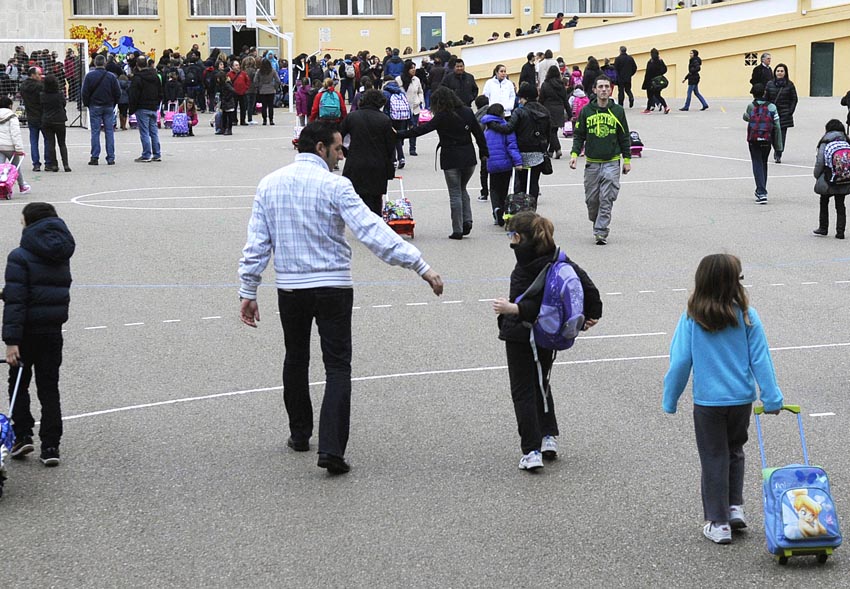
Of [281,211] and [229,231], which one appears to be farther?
[229,231]

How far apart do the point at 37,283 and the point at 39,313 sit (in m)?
0.17

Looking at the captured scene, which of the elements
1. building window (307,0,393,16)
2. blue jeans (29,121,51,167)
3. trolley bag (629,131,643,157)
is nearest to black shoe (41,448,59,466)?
blue jeans (29,121,51,167)

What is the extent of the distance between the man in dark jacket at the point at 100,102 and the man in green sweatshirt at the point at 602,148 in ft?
39.0

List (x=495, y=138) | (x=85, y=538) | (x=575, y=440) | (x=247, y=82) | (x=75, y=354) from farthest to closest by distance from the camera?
(x=247, y=82), (x=495, y=138), (x=75, y=354), (x=575, y=440), (x=85, y=538)

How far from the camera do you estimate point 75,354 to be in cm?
1046

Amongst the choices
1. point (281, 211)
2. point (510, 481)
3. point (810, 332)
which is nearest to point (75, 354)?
point (281, 211)

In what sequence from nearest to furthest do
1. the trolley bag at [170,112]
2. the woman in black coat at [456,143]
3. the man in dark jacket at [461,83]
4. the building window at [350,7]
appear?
the woman in black coat at [456,143], the man in dark jacket at [461,83], the trolley bag at [170,112], the building window at [350,7]

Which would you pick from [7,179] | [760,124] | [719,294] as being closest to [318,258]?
[719,294]

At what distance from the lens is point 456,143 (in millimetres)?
16109

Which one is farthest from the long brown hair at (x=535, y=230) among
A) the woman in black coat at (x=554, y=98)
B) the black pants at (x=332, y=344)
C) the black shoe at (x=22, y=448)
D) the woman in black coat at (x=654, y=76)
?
the woman in black coat at (x=654, y=76)

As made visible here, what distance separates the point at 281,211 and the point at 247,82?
27384mm

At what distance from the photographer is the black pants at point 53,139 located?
76.1ft

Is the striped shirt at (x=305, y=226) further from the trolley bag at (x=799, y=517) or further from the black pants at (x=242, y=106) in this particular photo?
the black pants at (x=242, y=106)

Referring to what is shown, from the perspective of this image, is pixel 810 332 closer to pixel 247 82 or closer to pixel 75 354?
pixel 75 354
